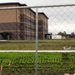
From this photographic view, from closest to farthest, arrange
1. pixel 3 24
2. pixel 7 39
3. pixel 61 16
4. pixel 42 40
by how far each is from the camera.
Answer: pixel 61 16 → pixel 42 40 → pixel 7 39 → pixel 3 24

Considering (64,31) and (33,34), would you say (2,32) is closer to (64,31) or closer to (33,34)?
(33,34)

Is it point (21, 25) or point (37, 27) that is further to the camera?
point (21, 25)

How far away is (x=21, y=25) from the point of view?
4.57m

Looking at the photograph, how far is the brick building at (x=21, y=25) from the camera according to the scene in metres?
4.28

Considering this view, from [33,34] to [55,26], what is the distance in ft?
1.87

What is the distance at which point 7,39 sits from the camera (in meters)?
4.59

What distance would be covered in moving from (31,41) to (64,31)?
704mm

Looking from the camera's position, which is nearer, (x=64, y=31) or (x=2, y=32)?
(x=64, y=31)

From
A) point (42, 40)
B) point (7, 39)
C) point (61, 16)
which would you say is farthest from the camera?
point (7, 39)

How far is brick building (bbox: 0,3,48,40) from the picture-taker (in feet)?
14.1

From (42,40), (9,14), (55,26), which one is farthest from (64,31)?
(9,14)

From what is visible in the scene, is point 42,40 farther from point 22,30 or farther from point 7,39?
point 7,39

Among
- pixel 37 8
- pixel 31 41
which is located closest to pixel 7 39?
pixel 31 41

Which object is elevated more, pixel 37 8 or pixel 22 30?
pixel 37 8
